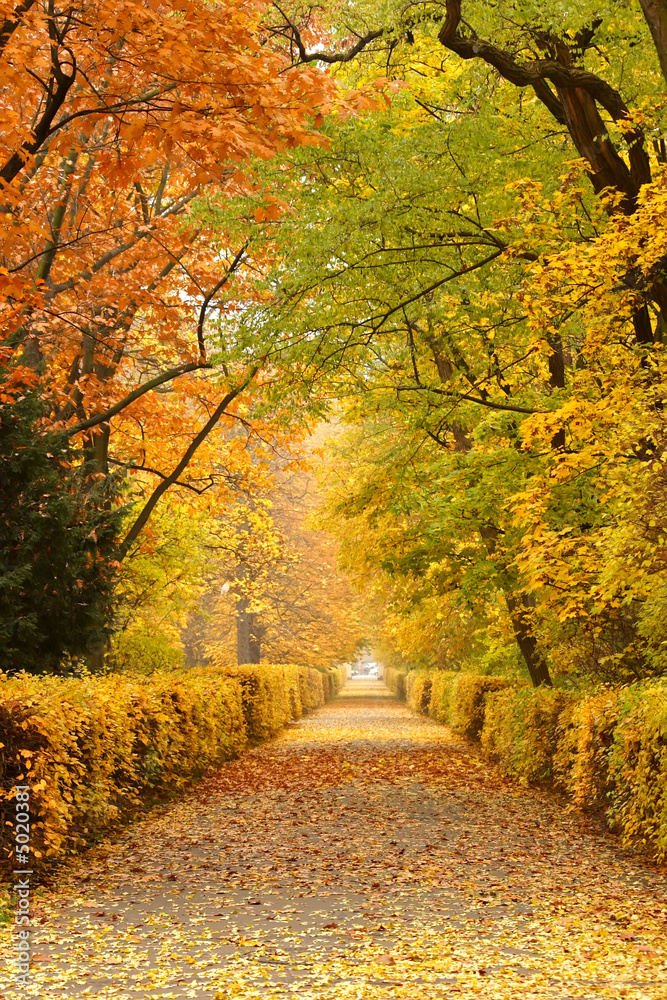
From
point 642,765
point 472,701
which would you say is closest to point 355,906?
point 642,765

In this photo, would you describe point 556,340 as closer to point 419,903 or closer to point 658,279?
point 658,279

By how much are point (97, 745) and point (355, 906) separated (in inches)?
114

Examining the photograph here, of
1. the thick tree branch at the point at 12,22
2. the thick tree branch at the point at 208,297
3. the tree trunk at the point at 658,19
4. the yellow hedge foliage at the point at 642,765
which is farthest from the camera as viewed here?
the thick tree branch at the point at 208,297

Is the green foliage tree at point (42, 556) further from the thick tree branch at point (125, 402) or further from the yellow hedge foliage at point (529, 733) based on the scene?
the yellow hedge foliage at point (529, 733)

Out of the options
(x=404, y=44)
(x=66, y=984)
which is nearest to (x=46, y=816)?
(x=66, y=984)

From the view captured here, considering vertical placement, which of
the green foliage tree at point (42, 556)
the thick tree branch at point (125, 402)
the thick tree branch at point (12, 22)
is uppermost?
the thick tree branch at point (12, 22)

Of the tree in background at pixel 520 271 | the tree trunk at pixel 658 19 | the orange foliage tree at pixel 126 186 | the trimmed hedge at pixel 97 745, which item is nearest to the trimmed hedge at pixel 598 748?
the tree in background at pixel 520 271

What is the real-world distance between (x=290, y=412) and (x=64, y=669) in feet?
15.4

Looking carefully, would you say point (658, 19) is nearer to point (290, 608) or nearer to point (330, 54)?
point (330, 54)

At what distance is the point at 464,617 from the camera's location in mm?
21672

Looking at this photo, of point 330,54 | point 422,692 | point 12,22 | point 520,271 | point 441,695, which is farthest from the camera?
point 422,692

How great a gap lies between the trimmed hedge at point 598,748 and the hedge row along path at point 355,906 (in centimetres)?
38

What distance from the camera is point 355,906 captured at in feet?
21.9

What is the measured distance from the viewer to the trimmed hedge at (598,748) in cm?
808
